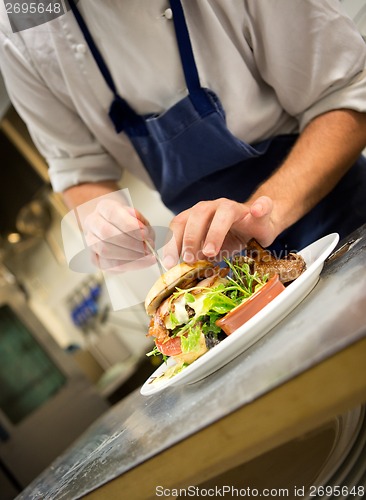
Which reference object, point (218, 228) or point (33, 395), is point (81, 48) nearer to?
point (218, 228)

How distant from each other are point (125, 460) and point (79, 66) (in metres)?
0.77

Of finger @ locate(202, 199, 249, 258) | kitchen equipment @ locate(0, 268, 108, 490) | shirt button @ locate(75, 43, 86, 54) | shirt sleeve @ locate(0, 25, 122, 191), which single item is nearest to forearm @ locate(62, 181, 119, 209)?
shirt sleeve @ locate(0, 25, 122, 191)

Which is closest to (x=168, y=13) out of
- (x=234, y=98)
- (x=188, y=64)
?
(x=188, y=64)

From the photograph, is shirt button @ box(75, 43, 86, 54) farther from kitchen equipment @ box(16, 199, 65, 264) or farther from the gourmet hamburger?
kitchen equipment @ box(16, 199, 65, 264)

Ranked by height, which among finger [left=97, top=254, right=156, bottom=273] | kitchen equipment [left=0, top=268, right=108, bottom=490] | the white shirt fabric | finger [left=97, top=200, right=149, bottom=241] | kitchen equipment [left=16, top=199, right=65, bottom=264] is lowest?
kitchen equipment [left=0, top=268, right=108, bottom=490]

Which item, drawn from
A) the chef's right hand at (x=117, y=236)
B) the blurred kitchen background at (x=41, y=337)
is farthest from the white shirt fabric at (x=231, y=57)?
the blurred kitchen background at (x=41, y=337)

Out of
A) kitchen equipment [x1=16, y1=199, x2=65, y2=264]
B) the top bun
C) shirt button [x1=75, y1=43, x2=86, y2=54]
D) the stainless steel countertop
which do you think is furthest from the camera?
kitchen equipment [x1=16, y1=199, x2=65, y2=264]

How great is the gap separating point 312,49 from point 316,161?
0.20m

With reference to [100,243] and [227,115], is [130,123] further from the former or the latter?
[100,243]

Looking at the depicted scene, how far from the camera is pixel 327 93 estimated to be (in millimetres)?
938

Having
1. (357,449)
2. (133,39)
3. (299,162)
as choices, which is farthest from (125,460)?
(133,39)

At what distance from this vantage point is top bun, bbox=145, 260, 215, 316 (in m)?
0.73

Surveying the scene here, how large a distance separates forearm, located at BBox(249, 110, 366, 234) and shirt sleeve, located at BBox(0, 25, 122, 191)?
1.59ft

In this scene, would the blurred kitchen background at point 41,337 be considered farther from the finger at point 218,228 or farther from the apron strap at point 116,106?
the finger at point 218,228
